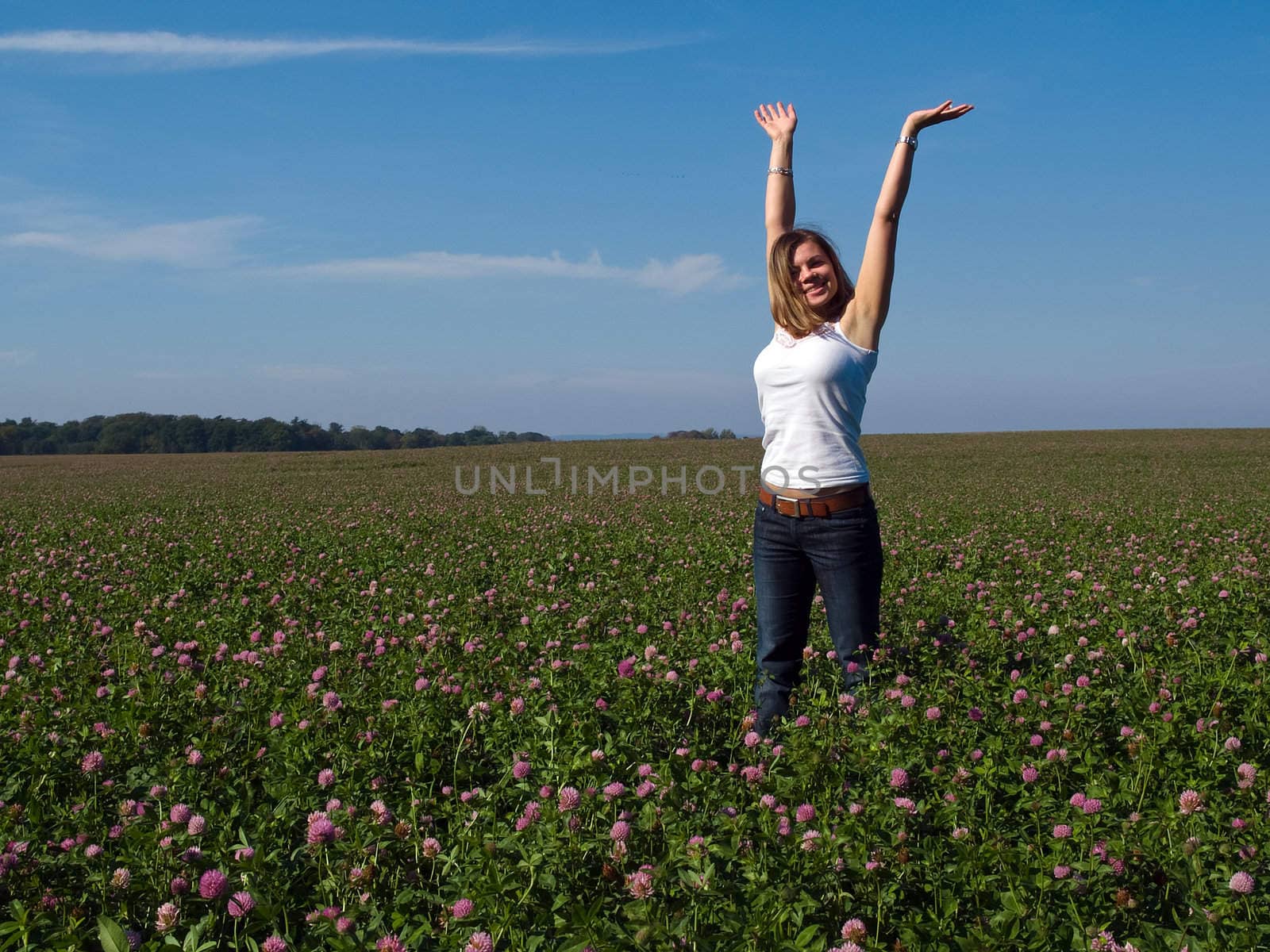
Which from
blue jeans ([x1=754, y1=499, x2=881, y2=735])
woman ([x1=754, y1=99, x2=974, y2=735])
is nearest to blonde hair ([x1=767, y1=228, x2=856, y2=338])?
woman ([x1=754, y1=99, x2=974, y2=735])

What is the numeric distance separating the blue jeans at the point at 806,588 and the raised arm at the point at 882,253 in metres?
0.80

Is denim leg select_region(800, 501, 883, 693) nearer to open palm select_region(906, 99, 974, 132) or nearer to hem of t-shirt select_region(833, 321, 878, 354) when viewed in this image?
hem of t-shirt select_region(833, 321, 878, 354)

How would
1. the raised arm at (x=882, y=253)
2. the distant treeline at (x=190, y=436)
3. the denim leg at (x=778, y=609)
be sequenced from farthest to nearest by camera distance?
the distant treeline at (x=190, y=436)
the denim leg at (x=778, y=609)
the raised arm at (x=882, y=253)

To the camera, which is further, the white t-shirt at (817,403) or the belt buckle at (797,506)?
the belt buckle at (797,506)

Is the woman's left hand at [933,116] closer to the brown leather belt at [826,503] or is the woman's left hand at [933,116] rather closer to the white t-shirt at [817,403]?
the white t-shirt at [817,403]

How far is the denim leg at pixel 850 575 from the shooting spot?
378 cm

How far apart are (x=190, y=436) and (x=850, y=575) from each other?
281 feet

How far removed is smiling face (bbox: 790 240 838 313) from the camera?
3.71 meters

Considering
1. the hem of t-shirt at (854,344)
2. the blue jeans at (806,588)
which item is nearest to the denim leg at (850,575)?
the blue jeans at (806,588)

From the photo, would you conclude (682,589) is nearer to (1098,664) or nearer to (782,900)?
(1098,664)

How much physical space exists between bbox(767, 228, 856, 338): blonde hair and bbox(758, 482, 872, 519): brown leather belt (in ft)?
2.39

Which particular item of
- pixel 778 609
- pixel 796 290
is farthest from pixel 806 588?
pixel 796 290

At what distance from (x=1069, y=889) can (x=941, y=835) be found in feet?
1.67

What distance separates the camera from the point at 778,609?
4.07 metres
